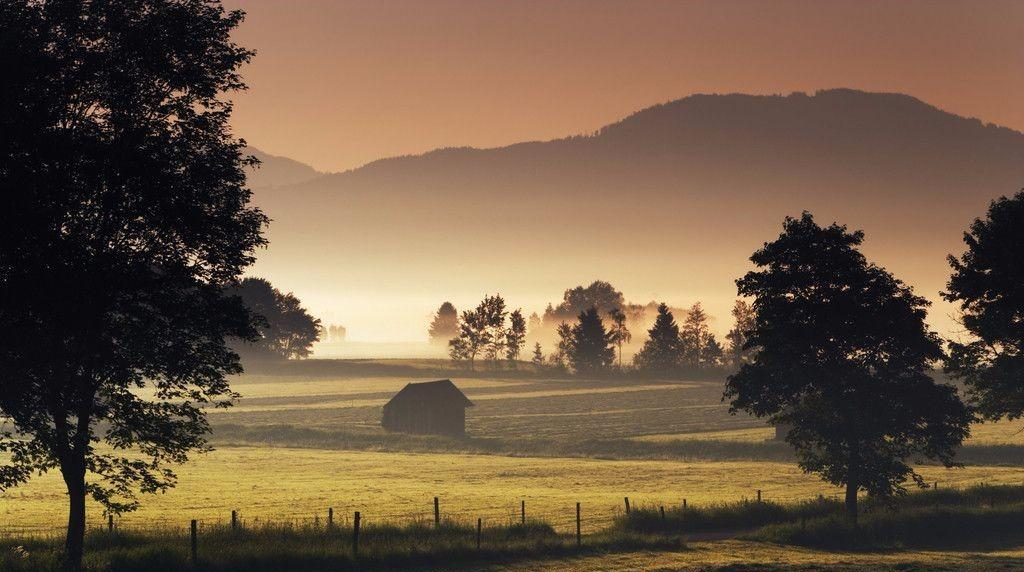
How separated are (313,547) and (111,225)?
504 inches

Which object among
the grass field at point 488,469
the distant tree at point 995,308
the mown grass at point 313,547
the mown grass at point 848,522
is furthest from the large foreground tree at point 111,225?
the distant tree at point 995,308

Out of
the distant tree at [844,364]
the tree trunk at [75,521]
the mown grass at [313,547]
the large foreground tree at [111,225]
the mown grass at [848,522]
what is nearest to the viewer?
the large foreground tree at [111,225]

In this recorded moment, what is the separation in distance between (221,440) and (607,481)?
156 ft

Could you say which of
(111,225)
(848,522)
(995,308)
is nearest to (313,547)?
(111,225)

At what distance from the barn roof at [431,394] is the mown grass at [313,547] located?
73525mm

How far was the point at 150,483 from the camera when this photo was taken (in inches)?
1315

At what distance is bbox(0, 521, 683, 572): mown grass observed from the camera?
3369 centimetres

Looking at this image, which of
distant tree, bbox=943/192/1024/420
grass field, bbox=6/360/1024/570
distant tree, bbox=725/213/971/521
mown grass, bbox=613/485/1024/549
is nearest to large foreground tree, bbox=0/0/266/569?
grass field, bbox=6/360/1024/570

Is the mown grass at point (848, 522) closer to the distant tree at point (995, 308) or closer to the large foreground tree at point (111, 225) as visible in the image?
the distant tree at point (995, 308)

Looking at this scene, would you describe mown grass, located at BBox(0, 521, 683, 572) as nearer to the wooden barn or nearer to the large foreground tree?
the large foreground tree

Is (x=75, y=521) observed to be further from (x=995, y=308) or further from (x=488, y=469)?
(x=488, y=469)

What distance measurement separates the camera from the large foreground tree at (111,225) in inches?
1213

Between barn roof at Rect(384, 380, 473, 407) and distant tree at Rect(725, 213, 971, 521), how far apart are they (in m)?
67.5

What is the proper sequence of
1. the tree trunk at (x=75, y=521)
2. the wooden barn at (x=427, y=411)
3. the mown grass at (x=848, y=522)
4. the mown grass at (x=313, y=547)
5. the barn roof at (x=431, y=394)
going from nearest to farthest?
the tree trunk at (x=75, y=521) < the mown grass at (x=313, y=547) < the mown grass at (x=848, y=522) < the wooden barn at (x=427, y=411) < the barn roof at (x=431, y=394)
